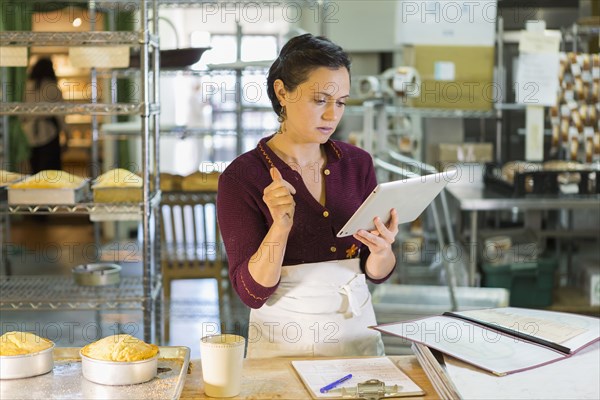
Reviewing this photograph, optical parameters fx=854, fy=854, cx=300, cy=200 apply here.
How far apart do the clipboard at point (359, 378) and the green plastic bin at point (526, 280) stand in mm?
2888

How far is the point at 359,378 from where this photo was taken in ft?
5.36

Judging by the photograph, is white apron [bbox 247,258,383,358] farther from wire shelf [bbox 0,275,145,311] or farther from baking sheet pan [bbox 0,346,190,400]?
wire shelf [bbox 0,275,145,311]

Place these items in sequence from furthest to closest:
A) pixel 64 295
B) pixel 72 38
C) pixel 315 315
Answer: pixel 64 295 → pixel 72 38 → pixel 315 315

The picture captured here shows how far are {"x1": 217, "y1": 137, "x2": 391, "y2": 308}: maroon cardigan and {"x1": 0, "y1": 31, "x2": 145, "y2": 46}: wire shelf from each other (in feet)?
3.60

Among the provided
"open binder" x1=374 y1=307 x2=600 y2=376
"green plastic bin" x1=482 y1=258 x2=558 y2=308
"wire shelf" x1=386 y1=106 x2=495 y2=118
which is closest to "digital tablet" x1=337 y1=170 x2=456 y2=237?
"open binder" x1=374 y1=307 x2=600 y2=376

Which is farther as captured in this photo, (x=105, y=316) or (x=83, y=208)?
(x=105, y=316)

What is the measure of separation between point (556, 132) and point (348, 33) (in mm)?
2942

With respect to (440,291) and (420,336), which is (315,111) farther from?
(440,291)

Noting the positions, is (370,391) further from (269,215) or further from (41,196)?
(41,196)

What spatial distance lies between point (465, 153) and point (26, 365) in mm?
4610

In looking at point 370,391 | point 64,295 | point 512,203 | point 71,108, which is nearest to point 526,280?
Result: point 512,203

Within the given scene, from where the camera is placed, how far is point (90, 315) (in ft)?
17.3

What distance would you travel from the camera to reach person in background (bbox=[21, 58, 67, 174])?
8.88 metres

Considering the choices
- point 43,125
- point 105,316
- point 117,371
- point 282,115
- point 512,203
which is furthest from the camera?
point 43,125
